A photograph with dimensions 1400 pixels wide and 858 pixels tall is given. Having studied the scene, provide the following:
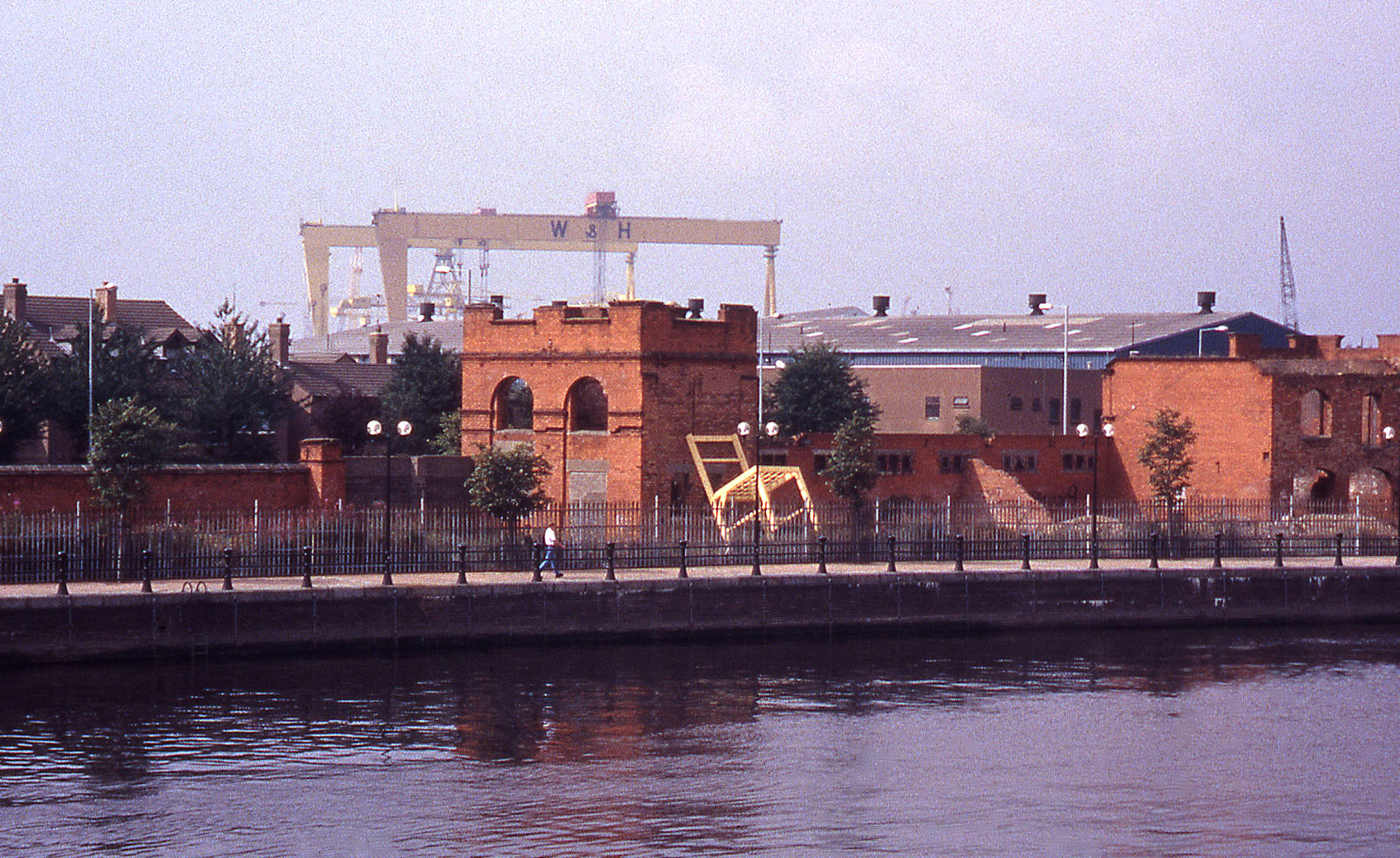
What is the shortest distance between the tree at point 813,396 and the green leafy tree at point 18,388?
24.6m

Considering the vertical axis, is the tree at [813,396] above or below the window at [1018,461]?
above

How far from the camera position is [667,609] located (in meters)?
36.9

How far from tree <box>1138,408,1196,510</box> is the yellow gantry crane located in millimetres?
10984

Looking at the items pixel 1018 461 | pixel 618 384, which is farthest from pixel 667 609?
pixel 1018 461

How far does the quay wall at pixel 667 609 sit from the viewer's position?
3256 cm

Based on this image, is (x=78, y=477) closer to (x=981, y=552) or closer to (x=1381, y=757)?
(x=981, y=552)

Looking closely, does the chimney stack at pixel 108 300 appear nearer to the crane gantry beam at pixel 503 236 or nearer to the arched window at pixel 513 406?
the arched window at pixel 513 406

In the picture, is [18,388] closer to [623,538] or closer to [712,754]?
[623,538]

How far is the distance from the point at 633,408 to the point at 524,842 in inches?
1124

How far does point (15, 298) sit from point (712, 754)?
48284 mm

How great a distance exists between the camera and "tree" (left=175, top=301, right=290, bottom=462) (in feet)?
200

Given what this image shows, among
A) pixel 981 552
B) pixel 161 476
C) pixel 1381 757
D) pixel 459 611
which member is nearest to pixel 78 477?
pixel 161 476

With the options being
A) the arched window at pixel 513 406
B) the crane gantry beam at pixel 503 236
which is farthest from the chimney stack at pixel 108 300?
the crane gantry beam at pixel 503 236

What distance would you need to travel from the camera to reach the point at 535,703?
99.7 ft
